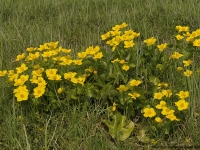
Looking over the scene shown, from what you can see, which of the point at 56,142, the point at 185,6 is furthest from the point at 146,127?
the point at 185,6

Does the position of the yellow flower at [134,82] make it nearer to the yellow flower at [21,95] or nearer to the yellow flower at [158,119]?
the yellow flower at [158,119]

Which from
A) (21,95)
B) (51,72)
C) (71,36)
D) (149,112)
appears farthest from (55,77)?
(71,36)

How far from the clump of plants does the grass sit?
8cm

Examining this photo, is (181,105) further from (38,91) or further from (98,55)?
(38,91)

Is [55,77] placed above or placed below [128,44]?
below

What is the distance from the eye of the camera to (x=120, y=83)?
2.40 m

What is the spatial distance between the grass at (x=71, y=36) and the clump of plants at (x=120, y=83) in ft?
0.26

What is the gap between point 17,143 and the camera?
203 cm

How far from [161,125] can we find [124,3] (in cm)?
247

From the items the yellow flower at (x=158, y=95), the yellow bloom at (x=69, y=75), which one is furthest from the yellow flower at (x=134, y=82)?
the yellow bloom at (x=69, y=75)

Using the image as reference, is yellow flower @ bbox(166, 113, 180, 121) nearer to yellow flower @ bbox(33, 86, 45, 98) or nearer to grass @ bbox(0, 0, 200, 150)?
grass @ bbox(0, 0, 200, 150)

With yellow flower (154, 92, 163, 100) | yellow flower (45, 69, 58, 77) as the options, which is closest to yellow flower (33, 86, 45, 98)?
yellow flower (45, 69, 58, 77)

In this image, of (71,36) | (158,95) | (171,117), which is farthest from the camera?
(71,36)

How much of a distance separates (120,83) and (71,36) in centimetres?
133
